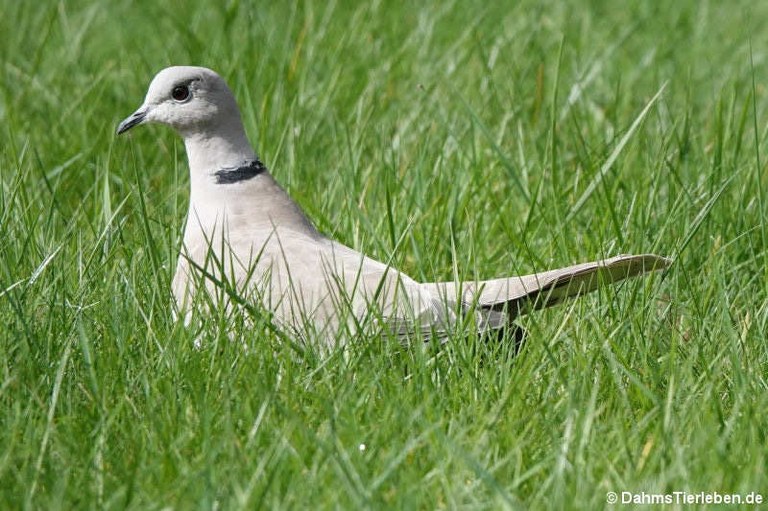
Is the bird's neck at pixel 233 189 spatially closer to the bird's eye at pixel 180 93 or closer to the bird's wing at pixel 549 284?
the bird's eye at pixel 180 93

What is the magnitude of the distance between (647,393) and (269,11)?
4283 mm

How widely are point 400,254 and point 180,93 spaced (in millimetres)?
Result: 906

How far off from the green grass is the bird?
0.08 meters

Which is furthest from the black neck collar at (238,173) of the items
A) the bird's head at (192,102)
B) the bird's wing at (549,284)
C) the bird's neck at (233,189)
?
the bird's wing at (549,284)

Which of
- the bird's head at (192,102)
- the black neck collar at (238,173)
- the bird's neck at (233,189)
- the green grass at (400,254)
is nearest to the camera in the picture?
the green grass at (400,254)

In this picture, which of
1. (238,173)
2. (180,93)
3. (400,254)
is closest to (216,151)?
(238,173)

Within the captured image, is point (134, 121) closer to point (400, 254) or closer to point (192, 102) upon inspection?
point (192, 102)

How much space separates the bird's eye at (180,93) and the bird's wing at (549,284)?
3.86ft

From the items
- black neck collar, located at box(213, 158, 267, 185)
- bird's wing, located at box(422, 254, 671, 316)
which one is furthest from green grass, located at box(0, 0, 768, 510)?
black neck collar, located at box(213, 158, 267, 185)

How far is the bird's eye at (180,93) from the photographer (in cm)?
421

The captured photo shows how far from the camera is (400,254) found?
4223 mm

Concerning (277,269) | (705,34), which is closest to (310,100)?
(277,269)

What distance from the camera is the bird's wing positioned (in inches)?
135

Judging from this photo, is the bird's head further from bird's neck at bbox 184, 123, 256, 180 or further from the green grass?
the green grass
